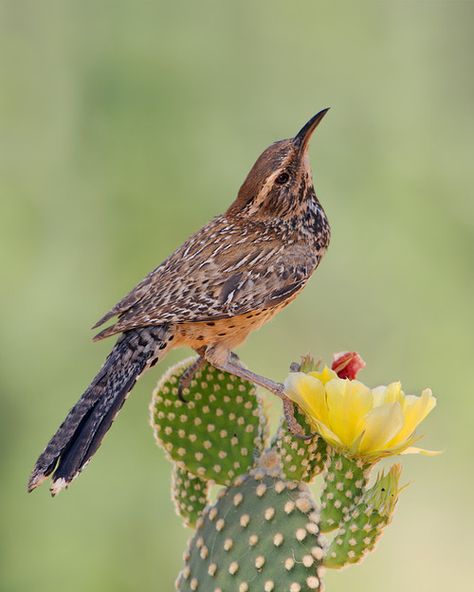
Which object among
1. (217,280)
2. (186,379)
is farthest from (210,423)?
(217,280)

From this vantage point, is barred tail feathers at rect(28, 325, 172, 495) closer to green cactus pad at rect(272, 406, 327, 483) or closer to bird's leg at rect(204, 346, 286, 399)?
bird's leg at rect(204, 346, 286, 399)

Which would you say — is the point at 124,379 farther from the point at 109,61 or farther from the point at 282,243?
the point at 109,61

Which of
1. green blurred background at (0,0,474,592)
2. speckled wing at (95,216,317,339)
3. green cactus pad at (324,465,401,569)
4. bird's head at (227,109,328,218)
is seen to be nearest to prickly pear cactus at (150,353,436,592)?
green cactus pad at (324,465,401,569)

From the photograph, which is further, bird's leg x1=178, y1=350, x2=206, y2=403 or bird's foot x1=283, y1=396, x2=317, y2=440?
bird's leg x1=178, y1=350, x2=206, y2=403

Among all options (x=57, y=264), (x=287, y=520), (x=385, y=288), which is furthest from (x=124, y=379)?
(x=385, y=288)

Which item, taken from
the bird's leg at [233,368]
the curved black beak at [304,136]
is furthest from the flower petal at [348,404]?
the curved black beak at [304,136]

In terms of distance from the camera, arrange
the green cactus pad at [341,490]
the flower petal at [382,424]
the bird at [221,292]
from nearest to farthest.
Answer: the flower petal at [382,424], the green cactus pad at [341,490], the bird at [221,292]

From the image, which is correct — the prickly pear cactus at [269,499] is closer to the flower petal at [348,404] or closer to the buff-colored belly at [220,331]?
the flower petal at [348,404]

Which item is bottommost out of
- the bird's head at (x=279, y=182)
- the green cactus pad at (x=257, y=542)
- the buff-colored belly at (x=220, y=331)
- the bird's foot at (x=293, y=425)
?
the green cactus pad at (x=257, y=542)
